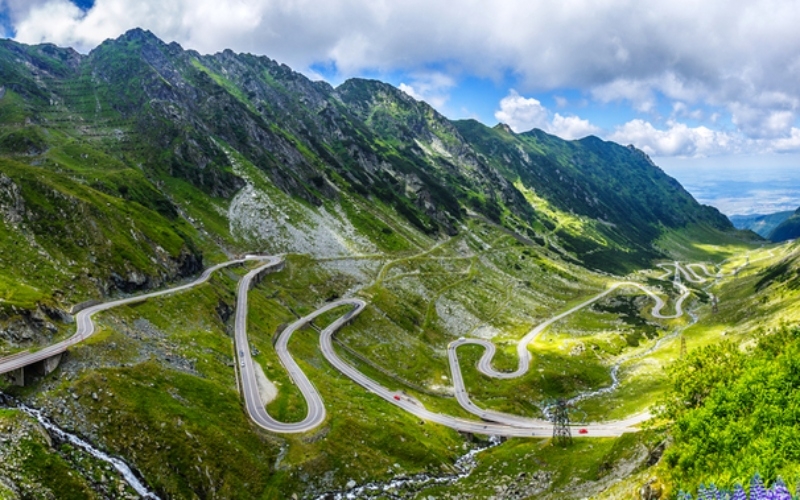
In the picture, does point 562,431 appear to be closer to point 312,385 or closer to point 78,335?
point 312,385

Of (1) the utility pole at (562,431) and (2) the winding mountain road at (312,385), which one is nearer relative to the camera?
(2) the winding mountain road at (312,385)

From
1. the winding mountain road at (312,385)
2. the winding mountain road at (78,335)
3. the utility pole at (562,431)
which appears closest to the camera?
the winding mountain road at (78,335)

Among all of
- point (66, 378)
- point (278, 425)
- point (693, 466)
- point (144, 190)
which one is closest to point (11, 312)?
point (66, 378)

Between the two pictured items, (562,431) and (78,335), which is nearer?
(78,335)

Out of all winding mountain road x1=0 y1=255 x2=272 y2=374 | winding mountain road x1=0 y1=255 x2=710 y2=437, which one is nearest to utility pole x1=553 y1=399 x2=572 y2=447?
winding mountain road x1=0 y1=255 x2=710 y2=437

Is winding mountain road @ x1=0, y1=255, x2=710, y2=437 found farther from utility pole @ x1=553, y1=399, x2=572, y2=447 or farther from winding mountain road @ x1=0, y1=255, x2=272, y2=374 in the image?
utility pole @ x1=553, y1=399, x2=572, y2=447

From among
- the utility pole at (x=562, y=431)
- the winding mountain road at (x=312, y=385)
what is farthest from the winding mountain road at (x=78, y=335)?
the utility pole at (x=562, y=431)

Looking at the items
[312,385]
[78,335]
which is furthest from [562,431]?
[78,335]

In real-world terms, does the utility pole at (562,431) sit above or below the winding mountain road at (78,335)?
below

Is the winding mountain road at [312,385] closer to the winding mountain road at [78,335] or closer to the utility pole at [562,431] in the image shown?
the winding mountain road at [78,335]

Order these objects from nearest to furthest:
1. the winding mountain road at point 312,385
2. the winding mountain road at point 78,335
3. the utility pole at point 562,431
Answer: the winding mountain road at point 78,335, the winding mountain road at point 312,385, the utility pole at point 562,431

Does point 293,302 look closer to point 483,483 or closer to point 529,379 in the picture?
point 529,379
